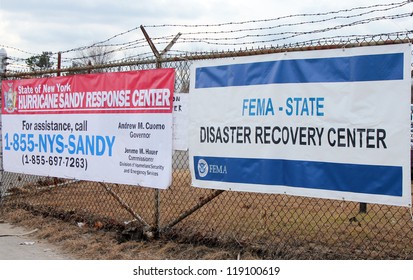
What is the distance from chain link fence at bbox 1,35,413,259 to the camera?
211 inches

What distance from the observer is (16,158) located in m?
7.57

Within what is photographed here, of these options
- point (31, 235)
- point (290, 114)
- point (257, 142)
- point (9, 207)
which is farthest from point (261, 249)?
point (9, 207)

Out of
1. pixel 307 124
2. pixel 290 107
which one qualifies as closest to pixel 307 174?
pixel 307 124

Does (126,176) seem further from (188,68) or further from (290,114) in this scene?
(290,114)

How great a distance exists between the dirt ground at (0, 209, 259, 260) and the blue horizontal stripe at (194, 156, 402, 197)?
0.85m

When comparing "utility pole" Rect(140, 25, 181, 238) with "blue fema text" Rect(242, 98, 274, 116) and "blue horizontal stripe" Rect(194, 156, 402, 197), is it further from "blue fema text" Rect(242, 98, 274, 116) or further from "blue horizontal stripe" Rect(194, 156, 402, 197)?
"blue fema text" Rect(242, 98, 274, 116)

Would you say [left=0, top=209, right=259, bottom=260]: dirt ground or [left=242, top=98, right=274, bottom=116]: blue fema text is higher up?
[left=242, top=98, right=274, bottom=116]: blue fema text

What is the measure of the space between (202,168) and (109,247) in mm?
1589

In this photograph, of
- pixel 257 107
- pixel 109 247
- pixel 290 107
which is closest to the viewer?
pixel 290 107

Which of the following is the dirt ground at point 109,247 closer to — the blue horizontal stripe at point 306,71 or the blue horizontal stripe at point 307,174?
the blue horizontal stripe at point 307,174

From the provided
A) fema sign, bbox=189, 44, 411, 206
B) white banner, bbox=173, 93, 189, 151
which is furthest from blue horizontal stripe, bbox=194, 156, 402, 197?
white banner, bbox=173, 93, 189, 151

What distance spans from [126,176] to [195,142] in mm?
1118

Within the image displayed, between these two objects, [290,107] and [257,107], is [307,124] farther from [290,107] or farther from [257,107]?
[257,107]

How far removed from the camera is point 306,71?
4602mm
